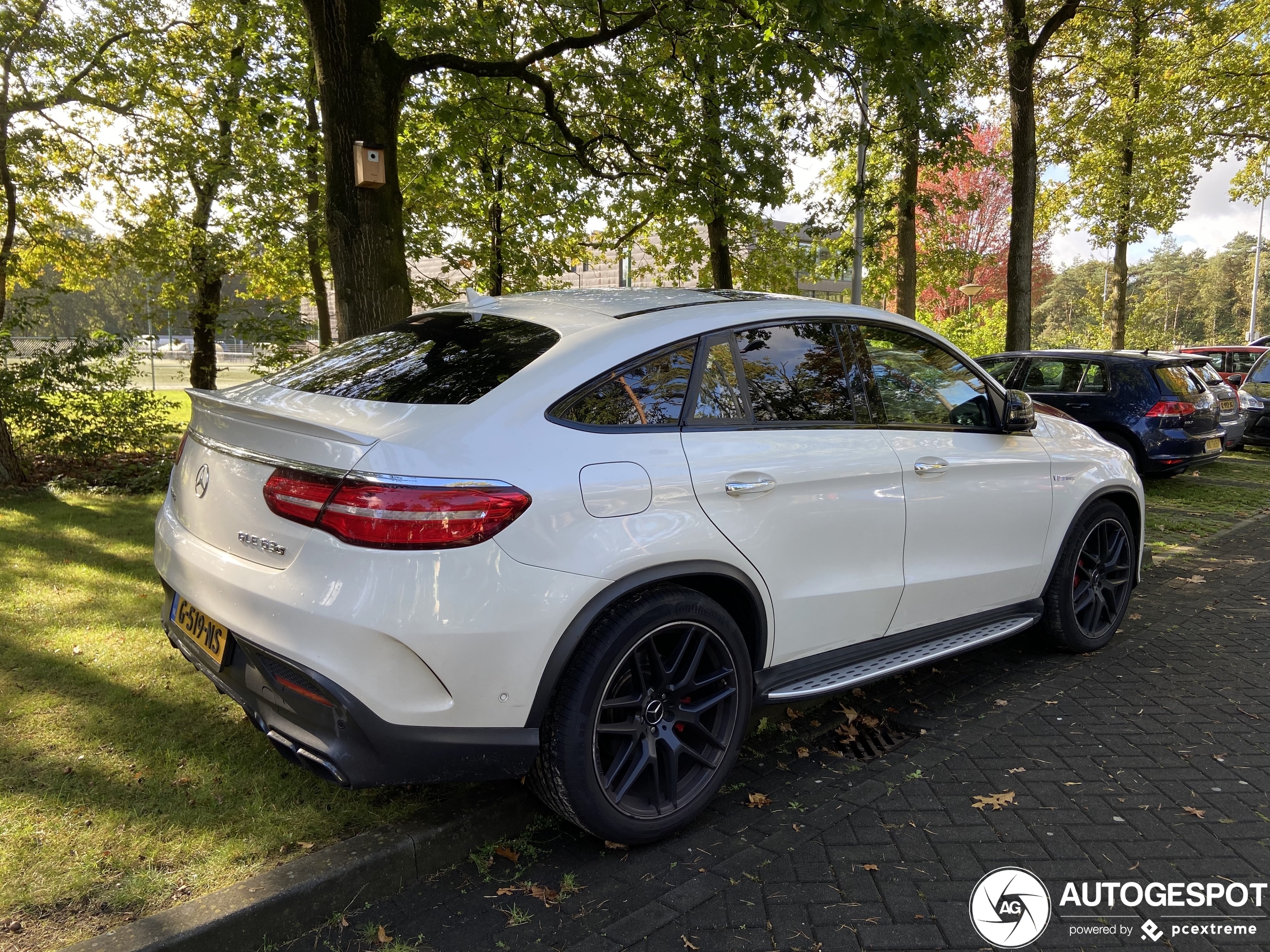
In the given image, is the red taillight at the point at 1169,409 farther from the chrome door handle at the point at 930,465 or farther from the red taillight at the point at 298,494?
the red taillight at the point at 298,494

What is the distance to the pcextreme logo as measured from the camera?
2359 millimetres

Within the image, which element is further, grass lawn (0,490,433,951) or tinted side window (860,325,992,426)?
tinted side window (860,325,992,426)

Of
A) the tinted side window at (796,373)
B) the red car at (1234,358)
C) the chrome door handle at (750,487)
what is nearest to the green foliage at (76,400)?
the tinted side window at (796,373)

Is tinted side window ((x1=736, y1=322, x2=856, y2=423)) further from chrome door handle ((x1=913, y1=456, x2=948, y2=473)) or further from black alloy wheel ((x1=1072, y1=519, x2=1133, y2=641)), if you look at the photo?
black alloy wheel ((x1=1072, y1=519, x2=1133, y2=641))

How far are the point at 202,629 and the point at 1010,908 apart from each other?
2673 mm

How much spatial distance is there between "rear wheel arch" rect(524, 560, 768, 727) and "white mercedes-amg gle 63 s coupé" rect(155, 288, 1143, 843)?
1 cm

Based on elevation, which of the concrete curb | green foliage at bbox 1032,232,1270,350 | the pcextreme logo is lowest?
the pcextreme logo

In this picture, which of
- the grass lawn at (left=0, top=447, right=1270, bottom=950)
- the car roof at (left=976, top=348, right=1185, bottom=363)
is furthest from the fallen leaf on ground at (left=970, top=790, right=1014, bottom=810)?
the car roof at (left=976, top=348, right=1185, bottom=363)

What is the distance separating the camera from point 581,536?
2.40 metres

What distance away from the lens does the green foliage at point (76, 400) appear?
8875mm

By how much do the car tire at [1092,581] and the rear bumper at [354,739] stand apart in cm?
327

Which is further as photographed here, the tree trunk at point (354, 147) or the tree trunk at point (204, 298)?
the tree trunk at point (204, 298)

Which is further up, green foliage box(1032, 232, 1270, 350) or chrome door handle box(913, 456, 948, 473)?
green foliage box(1032, 232, 1270, 350)

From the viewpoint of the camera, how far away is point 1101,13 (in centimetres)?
1410
